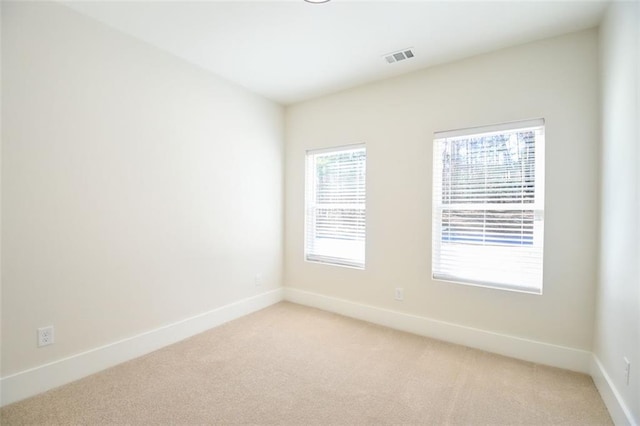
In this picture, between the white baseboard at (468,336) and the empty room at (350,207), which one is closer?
the empty room at (350,207)

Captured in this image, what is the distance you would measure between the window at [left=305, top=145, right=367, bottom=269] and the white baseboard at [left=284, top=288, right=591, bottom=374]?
0.50 metres

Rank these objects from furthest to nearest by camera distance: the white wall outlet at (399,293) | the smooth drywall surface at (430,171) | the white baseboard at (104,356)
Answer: the white wall outlet at (399,293) < the smooth drywall surface at (430,171) < the white baseboard at (104,356)

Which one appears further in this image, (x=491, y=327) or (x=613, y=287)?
(x=491, y=327)

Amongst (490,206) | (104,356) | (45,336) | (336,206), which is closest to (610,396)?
(490,206)

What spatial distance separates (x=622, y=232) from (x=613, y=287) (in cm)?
39

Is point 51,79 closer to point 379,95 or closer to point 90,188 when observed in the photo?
point 90,188

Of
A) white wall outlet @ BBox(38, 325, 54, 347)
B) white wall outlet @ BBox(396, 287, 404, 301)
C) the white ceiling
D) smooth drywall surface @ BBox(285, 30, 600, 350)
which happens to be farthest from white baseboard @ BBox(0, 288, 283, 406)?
the white ceiling

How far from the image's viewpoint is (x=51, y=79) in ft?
6.62

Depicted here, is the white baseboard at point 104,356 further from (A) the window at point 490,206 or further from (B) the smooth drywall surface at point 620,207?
(B) the smooth drywall surface at point 620,207

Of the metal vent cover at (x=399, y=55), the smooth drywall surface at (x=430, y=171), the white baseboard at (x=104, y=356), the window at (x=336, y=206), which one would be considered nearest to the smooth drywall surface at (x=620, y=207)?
the smooth drywall surface at (x=430, y=171)

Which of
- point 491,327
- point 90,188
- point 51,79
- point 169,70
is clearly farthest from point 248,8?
point 491,327

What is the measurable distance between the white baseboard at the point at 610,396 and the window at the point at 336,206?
2.02m

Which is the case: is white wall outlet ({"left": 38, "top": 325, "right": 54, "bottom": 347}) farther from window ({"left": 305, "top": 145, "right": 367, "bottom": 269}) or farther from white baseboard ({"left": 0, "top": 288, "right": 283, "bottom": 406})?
window ({"left": 305, "top": 145, "right": 367, "bottom": 269})

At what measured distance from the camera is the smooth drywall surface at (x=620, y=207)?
5.16 ft
